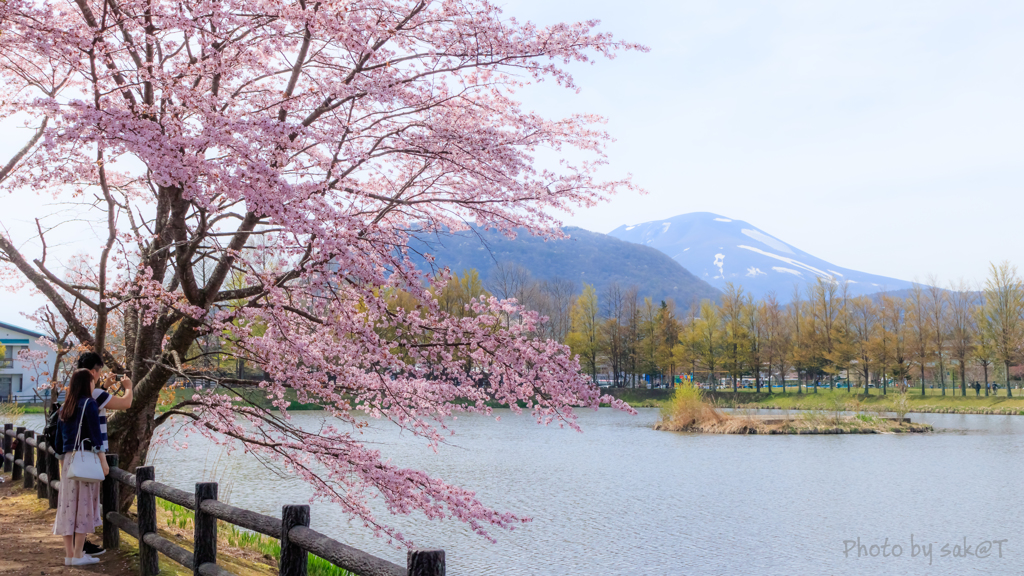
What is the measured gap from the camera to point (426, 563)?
315cm

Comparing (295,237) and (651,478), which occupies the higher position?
(295,237)

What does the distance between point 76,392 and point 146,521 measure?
4.21 feet

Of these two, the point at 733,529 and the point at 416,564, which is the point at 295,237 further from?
the point at 733,529

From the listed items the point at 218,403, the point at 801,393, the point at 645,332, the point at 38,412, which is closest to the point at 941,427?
the point at 801,393

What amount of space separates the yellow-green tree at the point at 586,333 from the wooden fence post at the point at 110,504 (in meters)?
57.6

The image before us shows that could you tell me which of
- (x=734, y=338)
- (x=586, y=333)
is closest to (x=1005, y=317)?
(x=734, y=338)

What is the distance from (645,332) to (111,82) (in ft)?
205

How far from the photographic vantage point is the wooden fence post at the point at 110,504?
683cm

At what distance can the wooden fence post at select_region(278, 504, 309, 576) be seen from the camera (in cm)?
433

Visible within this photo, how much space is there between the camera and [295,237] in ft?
18.1

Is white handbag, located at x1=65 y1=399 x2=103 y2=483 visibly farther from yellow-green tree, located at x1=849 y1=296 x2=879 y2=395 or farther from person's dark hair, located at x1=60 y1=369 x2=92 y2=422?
yellow-green tree, located at x1=849 y1=296 x2=879 y2=395

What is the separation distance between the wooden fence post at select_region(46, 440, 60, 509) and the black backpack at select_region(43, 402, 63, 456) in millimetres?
167

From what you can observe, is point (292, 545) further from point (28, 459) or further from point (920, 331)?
point (920, 331)

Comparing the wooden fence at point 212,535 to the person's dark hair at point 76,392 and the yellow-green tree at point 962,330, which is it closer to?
the person's dark hair at point 76,392
